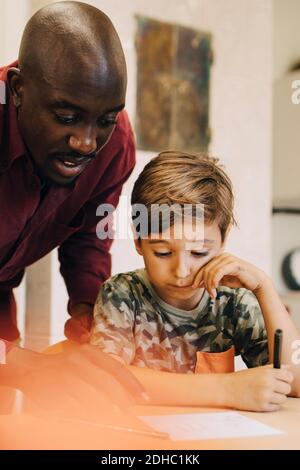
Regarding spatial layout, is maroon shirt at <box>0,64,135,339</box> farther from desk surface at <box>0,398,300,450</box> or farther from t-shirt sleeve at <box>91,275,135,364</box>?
desk surface at <box>0,398,300,450</box>

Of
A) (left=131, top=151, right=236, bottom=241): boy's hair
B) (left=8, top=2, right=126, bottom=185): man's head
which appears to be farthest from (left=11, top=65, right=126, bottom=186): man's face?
(left=131, top=151, right=236, bottom=241): boy's hair

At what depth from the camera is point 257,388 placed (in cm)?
75

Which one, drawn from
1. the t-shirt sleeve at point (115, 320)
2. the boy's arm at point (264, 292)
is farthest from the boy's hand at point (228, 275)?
the t-shirt sleeve at point (115, 320)

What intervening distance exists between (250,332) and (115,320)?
20 centimetres

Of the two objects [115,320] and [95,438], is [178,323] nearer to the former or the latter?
[115,320]

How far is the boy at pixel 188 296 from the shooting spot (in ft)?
2.68

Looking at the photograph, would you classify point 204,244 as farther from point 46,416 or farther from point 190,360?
point 46,416

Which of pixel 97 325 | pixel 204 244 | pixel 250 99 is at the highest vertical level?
pixel 250 99

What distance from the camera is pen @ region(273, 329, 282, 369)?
2.60 ft

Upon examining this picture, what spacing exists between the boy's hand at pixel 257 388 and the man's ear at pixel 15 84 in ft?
1.50

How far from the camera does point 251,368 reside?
0.80 m

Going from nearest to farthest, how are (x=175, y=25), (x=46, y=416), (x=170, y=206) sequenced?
(x=46, y=416) → (x=170, y=206) → (x=175, y=25)

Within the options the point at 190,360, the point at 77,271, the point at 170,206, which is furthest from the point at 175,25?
the point at 190,360

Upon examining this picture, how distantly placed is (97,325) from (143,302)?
0.08m
